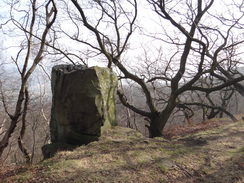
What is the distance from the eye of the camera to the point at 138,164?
3.41 meters

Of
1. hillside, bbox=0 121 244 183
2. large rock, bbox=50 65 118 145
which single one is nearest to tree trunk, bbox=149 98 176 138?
hillside, bbox=0 121 244 183

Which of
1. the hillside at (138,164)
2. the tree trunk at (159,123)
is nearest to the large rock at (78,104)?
the hillside at (138,164)

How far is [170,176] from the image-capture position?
10.3ft

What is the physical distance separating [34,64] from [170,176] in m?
5.50

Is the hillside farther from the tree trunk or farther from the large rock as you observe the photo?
the tree trunk

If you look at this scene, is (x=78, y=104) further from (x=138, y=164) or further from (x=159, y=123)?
(x=159, y=123)

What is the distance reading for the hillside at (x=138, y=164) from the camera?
117 inches

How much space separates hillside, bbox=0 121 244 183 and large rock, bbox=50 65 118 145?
0.41 m

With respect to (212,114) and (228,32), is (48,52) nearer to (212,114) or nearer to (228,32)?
(228,32)

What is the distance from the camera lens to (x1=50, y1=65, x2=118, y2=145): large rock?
14.3 ft

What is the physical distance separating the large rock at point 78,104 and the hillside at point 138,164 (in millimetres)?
409

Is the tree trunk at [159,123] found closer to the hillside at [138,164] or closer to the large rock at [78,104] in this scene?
the hillside at [138,164]

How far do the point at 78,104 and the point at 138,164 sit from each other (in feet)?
6.32

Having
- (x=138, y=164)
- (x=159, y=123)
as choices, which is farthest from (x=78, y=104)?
(x=159, y=123)
